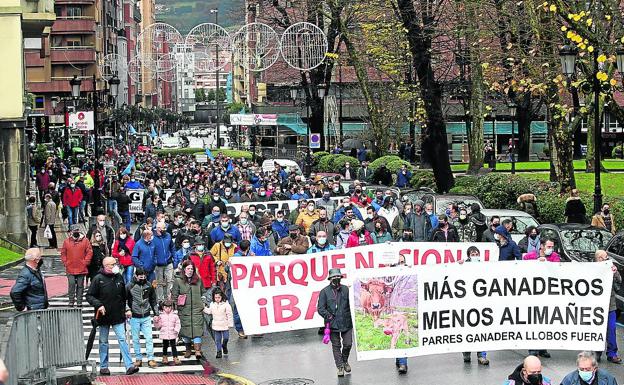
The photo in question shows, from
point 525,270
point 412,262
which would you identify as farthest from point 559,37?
point 525,270

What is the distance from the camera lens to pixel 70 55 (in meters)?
111

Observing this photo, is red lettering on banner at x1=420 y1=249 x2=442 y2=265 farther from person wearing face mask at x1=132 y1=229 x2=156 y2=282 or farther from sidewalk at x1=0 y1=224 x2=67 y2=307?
sidewalk at x1=0 y1=224 x2=67 y2=307

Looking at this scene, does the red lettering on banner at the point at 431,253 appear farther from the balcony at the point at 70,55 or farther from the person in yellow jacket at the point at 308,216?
the balcony at the point at 70,55

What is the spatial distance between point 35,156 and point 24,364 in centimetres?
5060

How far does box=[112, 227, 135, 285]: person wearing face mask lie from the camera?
75.1 feet

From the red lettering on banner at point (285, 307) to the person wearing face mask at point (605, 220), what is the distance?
880cm

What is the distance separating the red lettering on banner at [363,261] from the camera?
66.7 ft

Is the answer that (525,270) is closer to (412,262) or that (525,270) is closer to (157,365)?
(412,262)

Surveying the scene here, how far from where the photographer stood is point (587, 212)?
1229 inches


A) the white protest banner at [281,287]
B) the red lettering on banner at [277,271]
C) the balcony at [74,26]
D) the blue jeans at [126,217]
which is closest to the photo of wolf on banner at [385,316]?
the white protest banner at [281,287]

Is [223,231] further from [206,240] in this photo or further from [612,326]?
[612,326]

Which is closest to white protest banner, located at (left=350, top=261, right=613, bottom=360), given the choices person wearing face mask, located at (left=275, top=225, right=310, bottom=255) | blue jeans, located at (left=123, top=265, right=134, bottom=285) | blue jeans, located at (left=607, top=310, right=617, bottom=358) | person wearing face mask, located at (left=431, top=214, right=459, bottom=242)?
blue jeans, located at (left=607, top=310, right=617, bottom=358)

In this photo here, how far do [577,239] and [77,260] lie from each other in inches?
359

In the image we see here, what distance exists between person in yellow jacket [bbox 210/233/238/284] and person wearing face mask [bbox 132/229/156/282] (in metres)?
1.15
